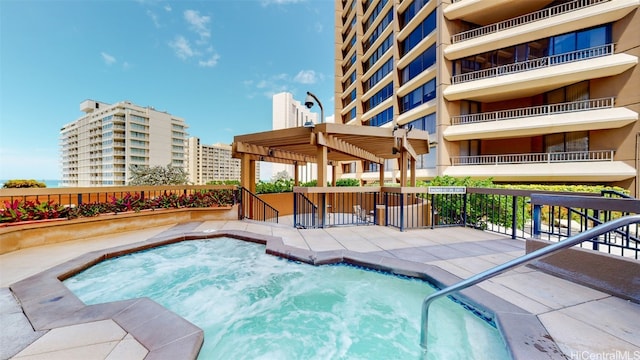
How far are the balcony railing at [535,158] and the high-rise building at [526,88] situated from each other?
4cm

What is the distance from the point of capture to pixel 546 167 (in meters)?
12.9

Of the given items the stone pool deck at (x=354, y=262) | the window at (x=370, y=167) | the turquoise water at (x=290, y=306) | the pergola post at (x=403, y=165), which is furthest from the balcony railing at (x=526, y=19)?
the turquoise water at (x=290, y=306)

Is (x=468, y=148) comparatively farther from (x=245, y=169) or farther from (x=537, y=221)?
(x=245, y=169)

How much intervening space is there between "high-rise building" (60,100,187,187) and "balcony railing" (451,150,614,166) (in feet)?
232

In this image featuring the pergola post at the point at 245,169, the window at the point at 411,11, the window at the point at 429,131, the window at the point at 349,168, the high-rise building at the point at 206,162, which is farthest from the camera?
the high-rise building at the point at 206,162

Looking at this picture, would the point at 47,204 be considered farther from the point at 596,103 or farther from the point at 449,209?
the point at 596,103

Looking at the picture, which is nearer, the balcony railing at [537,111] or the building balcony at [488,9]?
the balcony railing at [537,111]

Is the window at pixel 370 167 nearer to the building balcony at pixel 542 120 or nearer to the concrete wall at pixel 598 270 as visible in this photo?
the building balcony at pixel 542 120

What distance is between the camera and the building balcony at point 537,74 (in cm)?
1160

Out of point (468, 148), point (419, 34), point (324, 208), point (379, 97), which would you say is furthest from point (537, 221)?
point (379, 97)

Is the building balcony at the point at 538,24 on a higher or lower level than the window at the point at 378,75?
lower

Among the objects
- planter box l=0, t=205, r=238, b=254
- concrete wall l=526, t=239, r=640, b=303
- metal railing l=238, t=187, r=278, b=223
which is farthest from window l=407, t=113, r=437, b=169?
planter box l=0, t=205, r=238, b=254

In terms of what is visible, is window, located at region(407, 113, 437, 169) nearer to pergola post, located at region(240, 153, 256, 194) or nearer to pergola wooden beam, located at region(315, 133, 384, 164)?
pergola wooden beam, located at region(315, 133, 384, 164)

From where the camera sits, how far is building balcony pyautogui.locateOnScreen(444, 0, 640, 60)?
1166 cm
